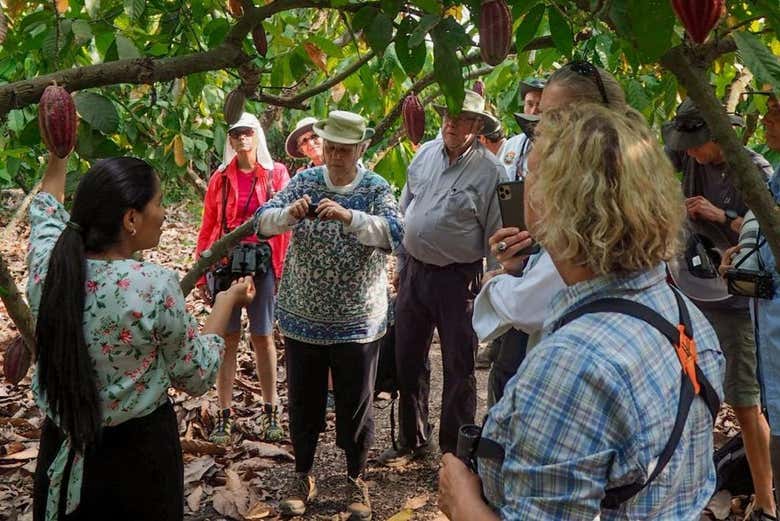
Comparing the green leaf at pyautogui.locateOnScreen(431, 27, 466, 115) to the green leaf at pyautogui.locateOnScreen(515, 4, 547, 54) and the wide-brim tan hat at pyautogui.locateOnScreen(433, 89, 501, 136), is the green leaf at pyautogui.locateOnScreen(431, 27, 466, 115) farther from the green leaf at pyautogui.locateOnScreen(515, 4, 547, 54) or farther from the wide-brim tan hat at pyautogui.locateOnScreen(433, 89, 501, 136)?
the wide-brim tan hat at pyautogui.locateOnScreen(433, 89, 501, 136)

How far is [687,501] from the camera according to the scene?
1047mm

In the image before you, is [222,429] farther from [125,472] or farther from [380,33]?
[380,33]

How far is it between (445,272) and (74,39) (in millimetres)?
1610

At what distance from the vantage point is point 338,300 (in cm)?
286

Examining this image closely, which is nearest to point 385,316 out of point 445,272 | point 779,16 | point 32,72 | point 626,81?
point 445,272

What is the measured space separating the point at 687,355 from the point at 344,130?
2.00 m

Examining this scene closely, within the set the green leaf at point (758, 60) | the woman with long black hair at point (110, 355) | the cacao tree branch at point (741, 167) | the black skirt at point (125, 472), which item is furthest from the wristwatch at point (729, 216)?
the black skirt at point (125, 472)

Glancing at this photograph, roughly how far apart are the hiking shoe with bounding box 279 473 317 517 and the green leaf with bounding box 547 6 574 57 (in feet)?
6.41

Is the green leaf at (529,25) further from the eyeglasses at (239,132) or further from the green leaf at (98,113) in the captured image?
the eyeglasses at (239,132)

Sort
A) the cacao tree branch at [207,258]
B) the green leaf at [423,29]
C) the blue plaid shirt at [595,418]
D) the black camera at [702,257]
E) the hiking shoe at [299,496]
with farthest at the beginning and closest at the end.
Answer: the hiking shoe at [299,496] → the black camera at [702,257] → the cacao tree branch at [207,258] → the green leaf at [423,29] → the blue plaid shirt at [595,418]

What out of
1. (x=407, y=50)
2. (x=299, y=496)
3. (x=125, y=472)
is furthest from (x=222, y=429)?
(x=407, y=50)

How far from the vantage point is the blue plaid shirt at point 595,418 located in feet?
3.04

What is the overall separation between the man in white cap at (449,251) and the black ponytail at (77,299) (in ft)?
4.89

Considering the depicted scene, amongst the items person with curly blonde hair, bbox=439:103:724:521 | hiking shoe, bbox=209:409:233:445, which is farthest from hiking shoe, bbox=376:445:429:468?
person with curly blonde hair, bbox=439:103:724:521
